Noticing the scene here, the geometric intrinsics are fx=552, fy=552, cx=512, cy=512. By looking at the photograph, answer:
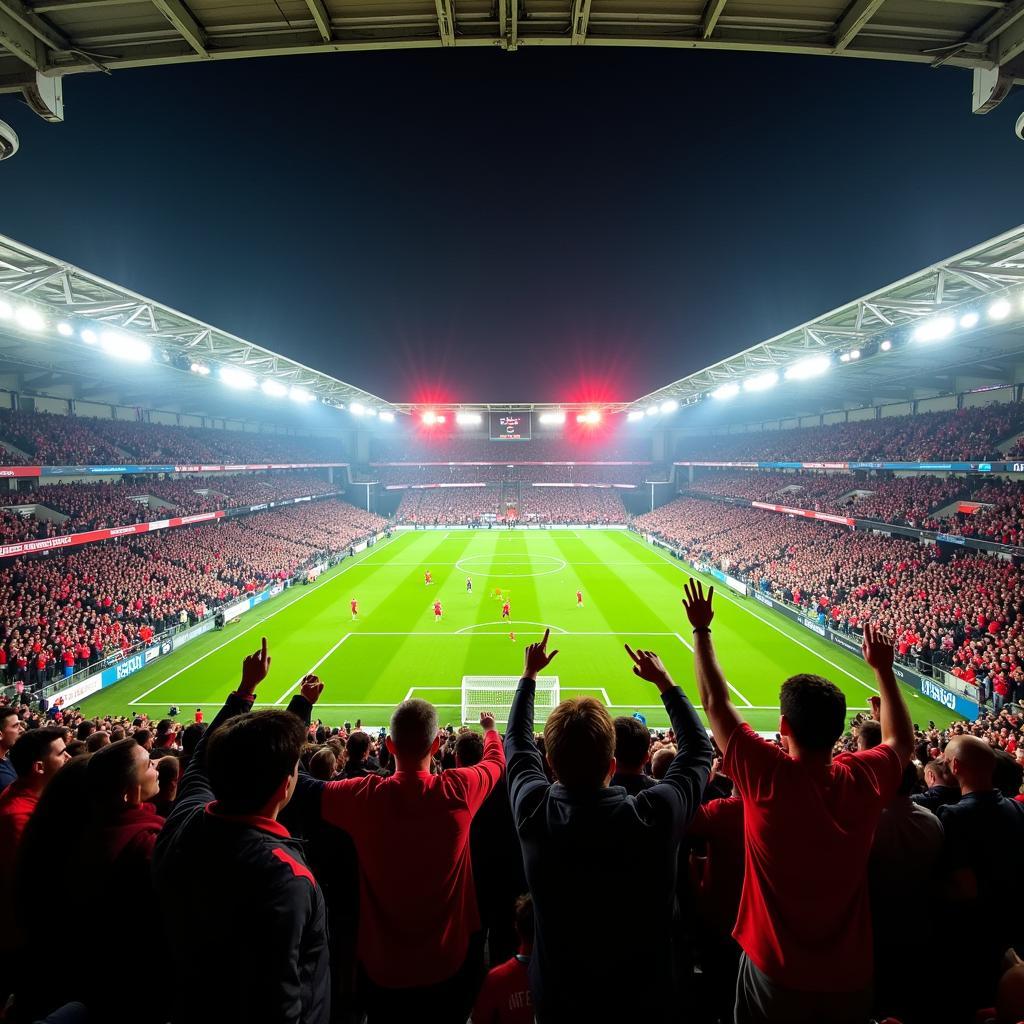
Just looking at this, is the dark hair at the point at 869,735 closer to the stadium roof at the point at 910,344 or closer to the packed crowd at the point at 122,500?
the stadium roof at the point at 910,344

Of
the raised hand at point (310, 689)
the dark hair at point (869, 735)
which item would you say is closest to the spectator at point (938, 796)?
the dark hair at point (869, 735)

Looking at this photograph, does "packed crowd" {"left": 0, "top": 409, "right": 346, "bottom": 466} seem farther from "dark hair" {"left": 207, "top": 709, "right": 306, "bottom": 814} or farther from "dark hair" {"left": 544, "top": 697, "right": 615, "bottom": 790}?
"dark hair" {"left": 544, "top": 697, "right": 615, "bottom": 790}

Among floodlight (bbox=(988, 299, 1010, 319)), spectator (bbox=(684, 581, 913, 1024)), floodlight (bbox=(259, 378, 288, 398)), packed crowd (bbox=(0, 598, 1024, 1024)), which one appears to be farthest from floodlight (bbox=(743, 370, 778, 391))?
spectator (bbox=(684, 581, 913, 1024))

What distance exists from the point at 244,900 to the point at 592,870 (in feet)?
4.20

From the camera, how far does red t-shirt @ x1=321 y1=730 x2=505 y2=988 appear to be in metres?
2.75

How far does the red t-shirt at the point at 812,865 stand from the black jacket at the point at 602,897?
55 centimetres

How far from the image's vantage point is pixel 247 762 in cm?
219

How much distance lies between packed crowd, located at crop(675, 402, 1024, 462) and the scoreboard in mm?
27462

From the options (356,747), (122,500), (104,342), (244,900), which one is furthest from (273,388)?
(244,900)

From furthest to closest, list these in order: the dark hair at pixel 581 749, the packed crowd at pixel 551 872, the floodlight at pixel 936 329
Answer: the floodlight at pixel 936 329 → the dark hair at pixel 581 749 → the packed crowd at pixel 551 872

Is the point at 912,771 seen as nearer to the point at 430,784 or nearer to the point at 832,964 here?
the point at 832,964

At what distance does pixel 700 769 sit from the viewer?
259cm

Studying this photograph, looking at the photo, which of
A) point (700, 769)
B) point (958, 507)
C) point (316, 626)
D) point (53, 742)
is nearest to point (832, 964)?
point (700, 769)

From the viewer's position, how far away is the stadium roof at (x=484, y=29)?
17.7ft
